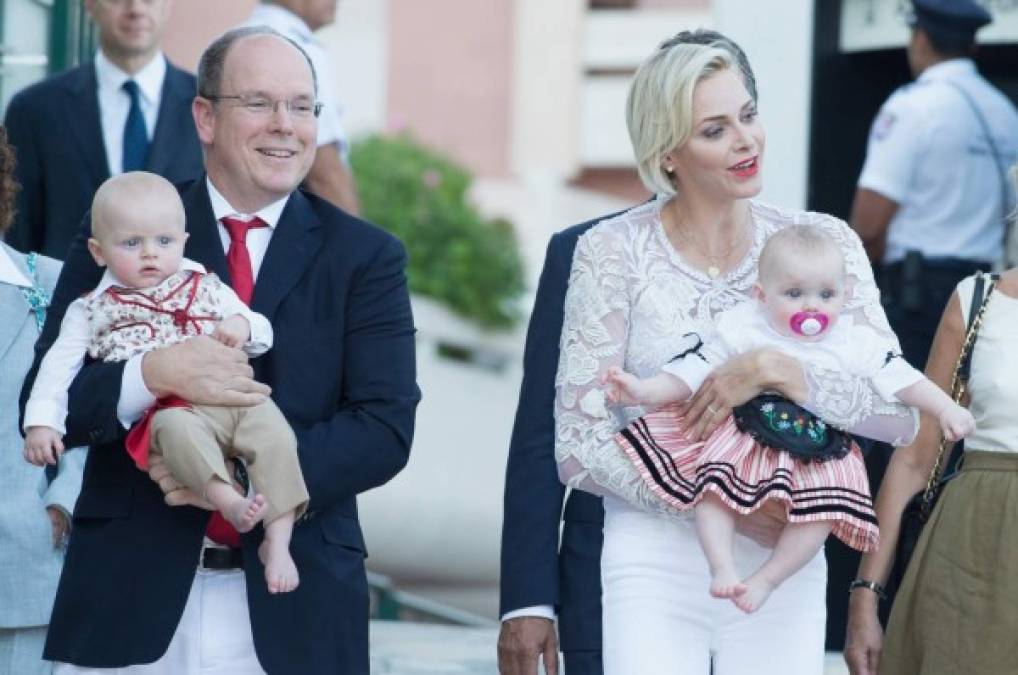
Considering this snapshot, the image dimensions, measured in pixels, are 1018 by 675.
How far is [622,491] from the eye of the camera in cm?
446

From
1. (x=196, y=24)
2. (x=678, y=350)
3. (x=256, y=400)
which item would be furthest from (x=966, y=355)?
(x=196, y=24)

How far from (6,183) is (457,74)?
22.7 metres

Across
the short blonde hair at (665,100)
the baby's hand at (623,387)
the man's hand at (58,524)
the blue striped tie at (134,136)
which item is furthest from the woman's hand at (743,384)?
the blue striped tie at (134,136)

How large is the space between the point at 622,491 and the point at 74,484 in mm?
1566

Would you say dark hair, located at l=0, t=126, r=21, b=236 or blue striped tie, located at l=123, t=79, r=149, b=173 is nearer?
dark hair, located at l=0, t=126, r=21, b=236

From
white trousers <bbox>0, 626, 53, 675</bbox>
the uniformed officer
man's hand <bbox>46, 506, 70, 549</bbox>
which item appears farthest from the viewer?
the uniformed officer

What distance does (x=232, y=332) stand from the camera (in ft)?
14.5

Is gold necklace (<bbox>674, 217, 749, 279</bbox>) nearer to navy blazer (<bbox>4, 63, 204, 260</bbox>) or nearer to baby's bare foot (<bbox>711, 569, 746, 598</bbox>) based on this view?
baby's bare foot (<bbox>711, 569, 746, 598</bbox>)

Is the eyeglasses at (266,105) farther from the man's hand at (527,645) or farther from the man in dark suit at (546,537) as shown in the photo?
the man's hand at (527,645)

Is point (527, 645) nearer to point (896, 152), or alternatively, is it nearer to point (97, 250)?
point (97, 250)

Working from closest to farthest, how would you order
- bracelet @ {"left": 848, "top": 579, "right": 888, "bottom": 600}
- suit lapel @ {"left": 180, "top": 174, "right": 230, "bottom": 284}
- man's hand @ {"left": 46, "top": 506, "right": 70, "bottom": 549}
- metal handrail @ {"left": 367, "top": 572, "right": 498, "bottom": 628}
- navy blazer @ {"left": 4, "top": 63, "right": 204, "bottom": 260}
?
suit lapel @ {"left": 180, "top": 174, "right": 230, "bottom": 284} < bracelet @ {"left": 848, "top": 579, "right": 888, "bottom": 600} < man's hand @ {"left": 46, "top": 506, "right": 70, "bottom": 549} < navy blazer @ {"left": 4, "top": 63, "right": 204, "bottom": 260} < metal handrail @ {"left": 367, "top": 572, "right": 498, "bottom": 628}

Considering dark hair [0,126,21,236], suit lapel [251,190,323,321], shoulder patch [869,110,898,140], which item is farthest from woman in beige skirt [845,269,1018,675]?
shoulder patch [869,110,898,140]

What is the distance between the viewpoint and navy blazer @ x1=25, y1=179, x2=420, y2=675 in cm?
446

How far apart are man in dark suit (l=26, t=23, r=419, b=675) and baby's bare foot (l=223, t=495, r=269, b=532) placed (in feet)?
0.47
